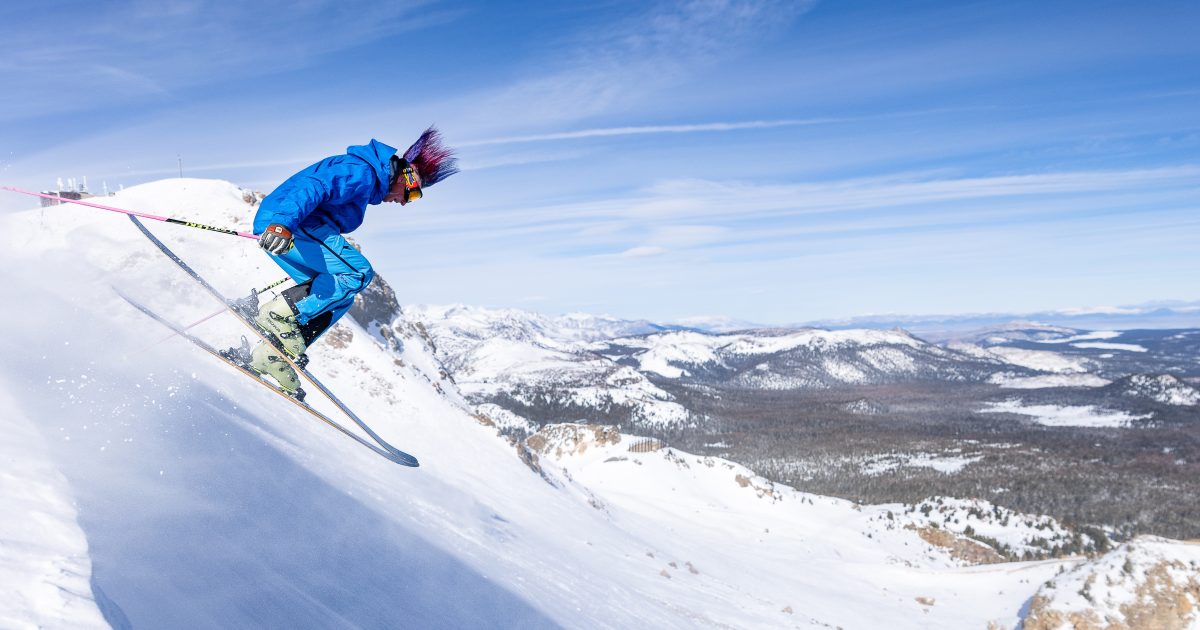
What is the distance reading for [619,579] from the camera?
19266 millimetres

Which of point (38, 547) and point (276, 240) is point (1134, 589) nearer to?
point (276, 240)

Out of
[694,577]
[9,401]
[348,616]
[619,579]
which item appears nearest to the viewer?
[9,401]

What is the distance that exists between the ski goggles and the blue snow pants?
96 centimetres

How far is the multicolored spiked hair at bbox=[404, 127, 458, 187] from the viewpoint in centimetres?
773

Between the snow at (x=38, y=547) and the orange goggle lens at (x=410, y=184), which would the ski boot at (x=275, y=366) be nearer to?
the snow at (x=38, y=547)

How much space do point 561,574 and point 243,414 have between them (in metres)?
8.69

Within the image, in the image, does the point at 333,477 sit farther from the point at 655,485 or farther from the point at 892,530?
the point at 892,530

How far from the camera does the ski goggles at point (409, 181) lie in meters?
7.55

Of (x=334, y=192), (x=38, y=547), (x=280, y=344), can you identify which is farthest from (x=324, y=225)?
(x=38, y=547)

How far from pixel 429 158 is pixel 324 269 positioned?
1.88 meters

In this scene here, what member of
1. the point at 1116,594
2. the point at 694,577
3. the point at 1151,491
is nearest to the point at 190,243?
the point at 694,577

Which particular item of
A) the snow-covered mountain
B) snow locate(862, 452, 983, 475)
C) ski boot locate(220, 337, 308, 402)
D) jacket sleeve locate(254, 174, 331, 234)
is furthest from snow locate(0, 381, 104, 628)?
snow locate(862, 452, 983, 475)

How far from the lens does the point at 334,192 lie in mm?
6855

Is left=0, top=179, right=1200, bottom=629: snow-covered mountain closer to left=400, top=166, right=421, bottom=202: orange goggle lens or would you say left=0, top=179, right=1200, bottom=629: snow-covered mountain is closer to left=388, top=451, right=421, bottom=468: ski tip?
left=388, top=451, right=421, bottom=468: ski tip
